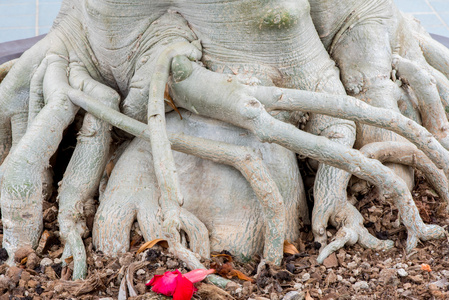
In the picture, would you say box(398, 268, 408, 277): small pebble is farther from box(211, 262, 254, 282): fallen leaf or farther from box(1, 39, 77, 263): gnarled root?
box(1, 39, 77, 263): gnarled root

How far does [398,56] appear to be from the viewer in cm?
194

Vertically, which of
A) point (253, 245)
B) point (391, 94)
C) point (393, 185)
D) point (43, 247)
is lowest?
point (43, 247)

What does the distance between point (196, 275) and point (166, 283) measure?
88mm

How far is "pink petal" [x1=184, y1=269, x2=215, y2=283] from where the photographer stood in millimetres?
1461

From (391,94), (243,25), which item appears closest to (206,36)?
(243,25)

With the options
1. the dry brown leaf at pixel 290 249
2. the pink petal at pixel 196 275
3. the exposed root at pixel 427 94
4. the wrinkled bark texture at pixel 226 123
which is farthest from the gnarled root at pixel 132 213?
the exposed root at pixel 427 94

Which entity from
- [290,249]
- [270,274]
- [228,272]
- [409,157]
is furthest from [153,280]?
[409,157]

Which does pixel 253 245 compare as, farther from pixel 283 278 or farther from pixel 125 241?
pixel 125 241

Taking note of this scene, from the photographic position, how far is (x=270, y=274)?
60.7 inches

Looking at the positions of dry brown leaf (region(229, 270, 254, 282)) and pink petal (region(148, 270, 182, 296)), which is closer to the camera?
pink petal (region(148, 270, 182, 296))

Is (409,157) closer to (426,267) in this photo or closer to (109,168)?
(426,267)

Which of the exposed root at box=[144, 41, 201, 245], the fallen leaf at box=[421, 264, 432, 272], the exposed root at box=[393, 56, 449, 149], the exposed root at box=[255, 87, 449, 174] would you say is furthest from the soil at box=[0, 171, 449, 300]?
the exposed root at box=[393, 56, 449, 149]

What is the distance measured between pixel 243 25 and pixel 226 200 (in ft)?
1.72

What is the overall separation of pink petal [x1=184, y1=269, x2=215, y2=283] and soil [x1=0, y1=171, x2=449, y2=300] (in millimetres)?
18
